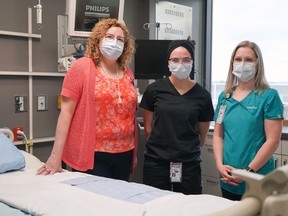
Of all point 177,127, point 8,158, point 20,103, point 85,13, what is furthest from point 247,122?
point 20,103

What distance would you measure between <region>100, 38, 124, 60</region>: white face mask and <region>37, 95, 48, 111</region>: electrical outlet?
3.27ft

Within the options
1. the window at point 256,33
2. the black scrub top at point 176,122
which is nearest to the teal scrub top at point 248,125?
the black scrub top at point 176,122

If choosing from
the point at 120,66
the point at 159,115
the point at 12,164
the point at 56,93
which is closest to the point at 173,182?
the point at 159,115

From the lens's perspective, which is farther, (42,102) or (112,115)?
(42,102)

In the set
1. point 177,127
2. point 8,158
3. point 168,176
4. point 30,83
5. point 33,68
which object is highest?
point 33,68

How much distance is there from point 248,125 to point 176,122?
0.41 metres

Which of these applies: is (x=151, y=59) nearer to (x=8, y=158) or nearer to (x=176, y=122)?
(x=176, y=122)

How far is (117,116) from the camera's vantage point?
2055 millimetres

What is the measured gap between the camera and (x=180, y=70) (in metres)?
2.12

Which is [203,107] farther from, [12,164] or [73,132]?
[12,164]

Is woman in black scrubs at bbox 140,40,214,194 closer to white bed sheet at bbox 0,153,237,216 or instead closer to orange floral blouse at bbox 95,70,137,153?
orange floral blouse at bbox 95,70,137,153

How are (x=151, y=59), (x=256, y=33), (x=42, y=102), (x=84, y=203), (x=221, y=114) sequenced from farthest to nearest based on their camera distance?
(x=256, y=33)
(x=151, y=59)
(x=42, y=102)
(x=221, y=114)
(x=84, y=203)

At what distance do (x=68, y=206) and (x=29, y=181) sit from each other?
0.50 m

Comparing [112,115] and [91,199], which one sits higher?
[112,115]
